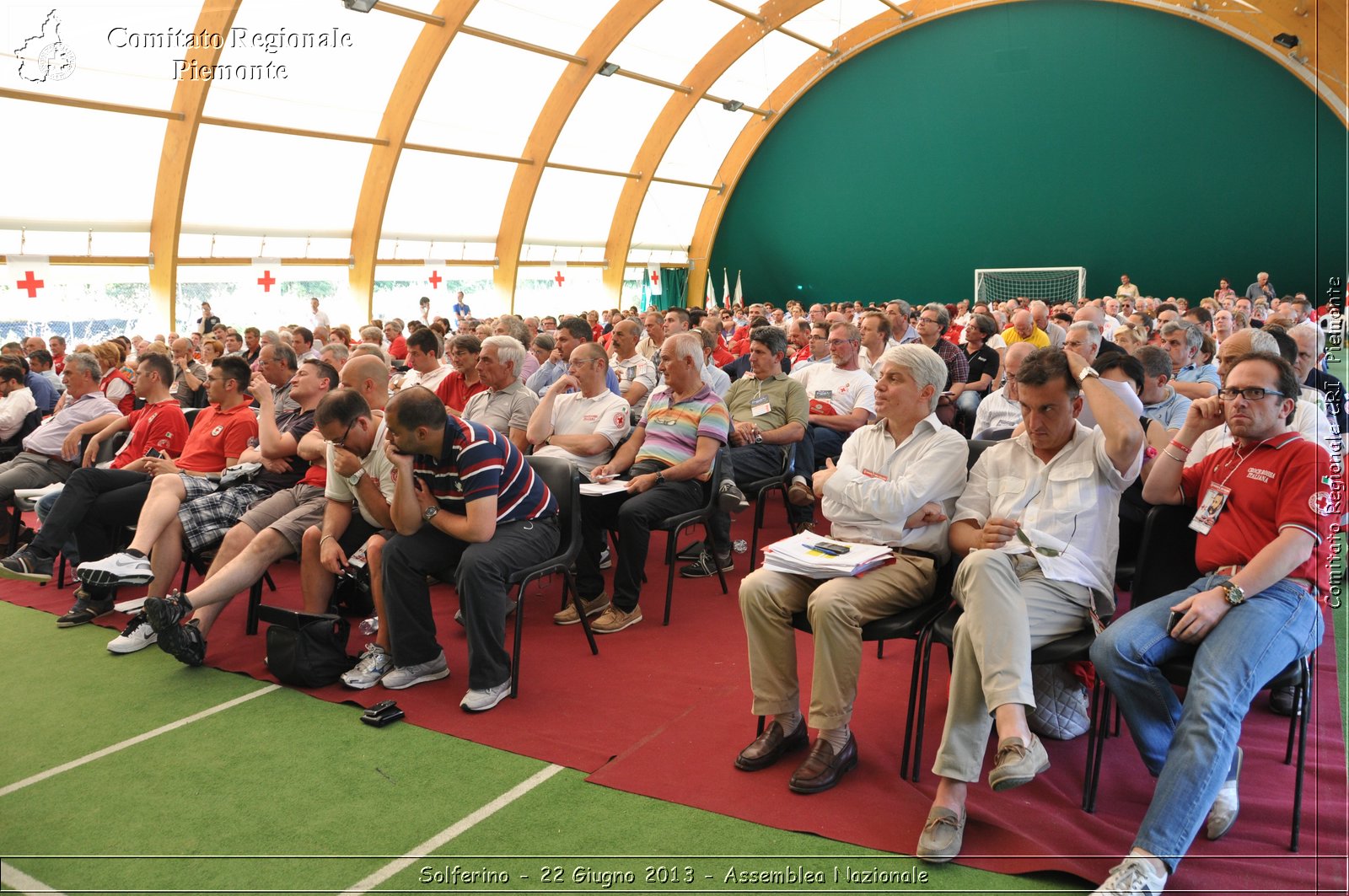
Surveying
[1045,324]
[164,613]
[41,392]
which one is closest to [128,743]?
[164,613]

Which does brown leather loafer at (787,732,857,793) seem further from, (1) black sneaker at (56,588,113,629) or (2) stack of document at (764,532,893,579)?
(1) black sneaker at (56,588,113,629)

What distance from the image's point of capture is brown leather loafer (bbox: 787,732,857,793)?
2551mm

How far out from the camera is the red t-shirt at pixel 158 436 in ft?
15.4

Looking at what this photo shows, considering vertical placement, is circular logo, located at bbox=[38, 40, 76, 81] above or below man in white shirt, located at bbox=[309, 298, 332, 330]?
above

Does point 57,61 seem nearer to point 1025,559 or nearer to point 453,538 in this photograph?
point 453,538

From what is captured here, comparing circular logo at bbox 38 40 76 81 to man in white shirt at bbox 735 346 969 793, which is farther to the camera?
circular logo at bbox 38 40 76 81

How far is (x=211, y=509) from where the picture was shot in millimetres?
4145

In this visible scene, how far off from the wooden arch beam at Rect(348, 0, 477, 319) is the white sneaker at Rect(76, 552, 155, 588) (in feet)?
37.0

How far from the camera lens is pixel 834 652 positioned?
100 inches

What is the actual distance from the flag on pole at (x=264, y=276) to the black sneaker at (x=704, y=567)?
12156 millimetres

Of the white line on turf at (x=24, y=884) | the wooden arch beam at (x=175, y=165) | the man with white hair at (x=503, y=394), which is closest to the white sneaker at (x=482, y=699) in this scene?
the white line on turf at (x=24, y=884)

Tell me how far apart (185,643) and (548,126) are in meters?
14.3

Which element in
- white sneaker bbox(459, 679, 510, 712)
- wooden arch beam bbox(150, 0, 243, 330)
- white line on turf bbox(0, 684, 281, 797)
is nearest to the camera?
white line on turf bbox(0, 684, 281, 797)

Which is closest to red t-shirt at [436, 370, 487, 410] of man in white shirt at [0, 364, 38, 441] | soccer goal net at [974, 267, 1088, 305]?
man in white shirt at [0, 364, 38, 441]
